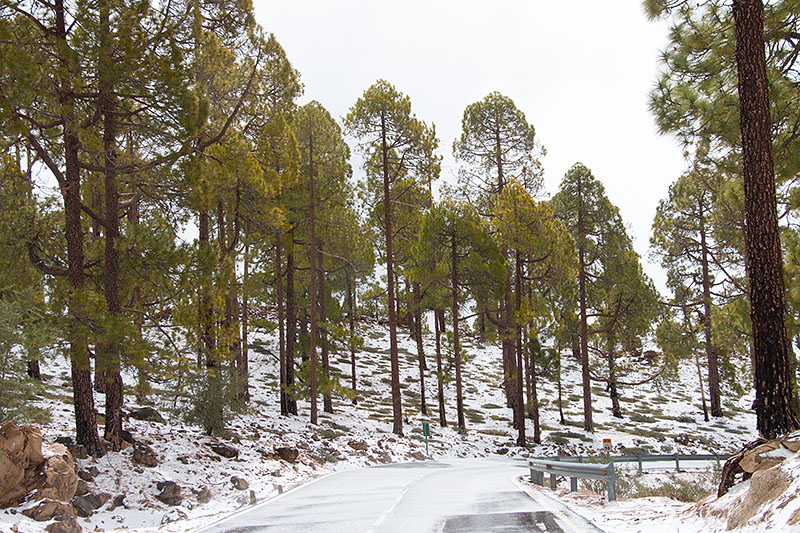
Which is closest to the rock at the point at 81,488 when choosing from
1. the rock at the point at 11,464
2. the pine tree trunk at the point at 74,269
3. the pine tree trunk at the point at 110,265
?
the pine tree trunk at the point at 74,269

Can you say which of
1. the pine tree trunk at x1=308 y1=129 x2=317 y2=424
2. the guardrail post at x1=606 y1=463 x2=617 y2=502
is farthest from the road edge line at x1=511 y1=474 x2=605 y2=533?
the pine tree trunk at x1=308 y1=129 x2=317 y2=424

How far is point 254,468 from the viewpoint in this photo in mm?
13312

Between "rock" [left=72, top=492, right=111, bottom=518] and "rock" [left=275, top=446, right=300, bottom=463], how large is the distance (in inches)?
250

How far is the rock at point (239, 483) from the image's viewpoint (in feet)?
38.3

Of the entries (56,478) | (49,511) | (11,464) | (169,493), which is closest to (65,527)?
(49,511)

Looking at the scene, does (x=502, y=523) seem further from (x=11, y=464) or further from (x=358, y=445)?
(x=358, y=445)

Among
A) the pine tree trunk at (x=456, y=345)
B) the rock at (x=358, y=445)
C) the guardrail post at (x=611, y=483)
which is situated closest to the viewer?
the guardrail post at (x=611, y=483)

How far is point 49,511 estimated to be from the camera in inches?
299

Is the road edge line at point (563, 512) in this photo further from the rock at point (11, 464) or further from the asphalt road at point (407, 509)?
the rock at point (11, 464)

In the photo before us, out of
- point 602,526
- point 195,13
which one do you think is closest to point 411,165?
point 195,13

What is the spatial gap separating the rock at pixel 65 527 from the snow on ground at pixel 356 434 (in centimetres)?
19

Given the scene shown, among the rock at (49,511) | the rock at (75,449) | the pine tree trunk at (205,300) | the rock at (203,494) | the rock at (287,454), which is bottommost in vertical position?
the rock at (287,454)

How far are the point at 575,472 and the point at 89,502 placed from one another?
25.4ft

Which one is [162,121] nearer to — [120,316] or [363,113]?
[120,316]
